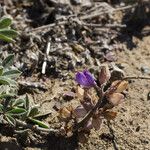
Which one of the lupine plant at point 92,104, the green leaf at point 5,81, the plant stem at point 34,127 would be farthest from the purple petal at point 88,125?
the green leaf at point 5,81

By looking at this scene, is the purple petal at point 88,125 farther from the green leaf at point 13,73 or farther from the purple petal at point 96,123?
the green leaf at point 13,73

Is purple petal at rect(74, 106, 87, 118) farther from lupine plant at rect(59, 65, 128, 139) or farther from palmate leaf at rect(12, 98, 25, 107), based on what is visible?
palmate leaf at rect(12, 98, 25, 107)

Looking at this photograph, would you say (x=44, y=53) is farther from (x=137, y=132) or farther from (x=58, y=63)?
(x=137, y=132)

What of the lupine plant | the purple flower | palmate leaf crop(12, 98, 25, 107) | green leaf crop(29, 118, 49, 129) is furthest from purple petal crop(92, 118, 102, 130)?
palmate leaf crop(12, 98, 25, 107)

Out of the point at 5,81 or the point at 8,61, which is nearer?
the point at 5,81

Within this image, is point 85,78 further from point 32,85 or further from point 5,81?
point 32,85

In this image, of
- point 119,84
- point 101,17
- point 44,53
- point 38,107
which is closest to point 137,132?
point 119,84

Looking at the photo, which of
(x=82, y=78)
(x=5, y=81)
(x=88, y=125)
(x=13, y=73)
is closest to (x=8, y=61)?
(x=13, y=73)

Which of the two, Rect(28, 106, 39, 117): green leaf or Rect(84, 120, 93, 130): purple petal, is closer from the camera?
Rect(84, 120, 93, 130): purple petal
